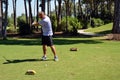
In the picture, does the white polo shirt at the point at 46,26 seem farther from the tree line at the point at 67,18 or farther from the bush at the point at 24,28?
the bush at the point at 24,28

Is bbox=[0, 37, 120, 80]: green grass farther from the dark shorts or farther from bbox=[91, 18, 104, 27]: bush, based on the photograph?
bbox=[91, 18, 104, 27]: bush

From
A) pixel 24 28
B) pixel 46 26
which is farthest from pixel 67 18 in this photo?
pixel 46 26

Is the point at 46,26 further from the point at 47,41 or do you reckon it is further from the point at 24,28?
the point at 24,28

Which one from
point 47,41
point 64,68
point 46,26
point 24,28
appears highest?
point 46,26

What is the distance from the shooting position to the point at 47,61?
13.6m

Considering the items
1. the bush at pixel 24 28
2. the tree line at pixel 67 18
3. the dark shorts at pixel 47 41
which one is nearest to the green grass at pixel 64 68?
the dark shorts at pixel 47 41

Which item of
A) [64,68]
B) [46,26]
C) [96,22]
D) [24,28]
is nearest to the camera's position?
[64,68]

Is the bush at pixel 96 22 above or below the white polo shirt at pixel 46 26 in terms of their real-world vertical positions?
below

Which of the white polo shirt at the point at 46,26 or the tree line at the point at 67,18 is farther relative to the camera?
the tree line at the point at 67,18

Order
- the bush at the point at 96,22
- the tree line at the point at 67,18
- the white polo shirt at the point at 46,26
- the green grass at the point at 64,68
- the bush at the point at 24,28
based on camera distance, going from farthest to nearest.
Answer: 1. the bush at the point at 96,22
2. the bush at the point at 24,28
3. the tree line at the point at 67,18
4. the white polo shirt at the point at 46,26
5. the green grass at the point at 64,68

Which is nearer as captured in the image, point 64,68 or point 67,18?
point 64,68

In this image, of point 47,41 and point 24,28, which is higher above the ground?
point 47,41

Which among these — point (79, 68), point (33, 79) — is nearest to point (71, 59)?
point (79, 68)

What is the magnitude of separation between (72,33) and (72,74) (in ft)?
96.0
